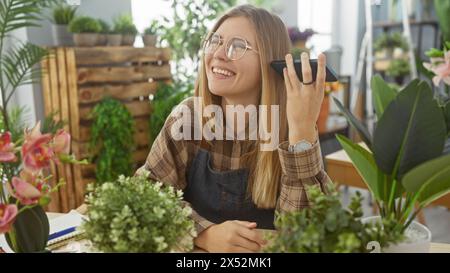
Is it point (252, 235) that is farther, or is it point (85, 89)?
point (85, 89)

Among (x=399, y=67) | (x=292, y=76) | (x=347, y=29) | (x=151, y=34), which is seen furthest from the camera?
(x=347, y=29)

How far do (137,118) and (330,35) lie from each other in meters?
3.10

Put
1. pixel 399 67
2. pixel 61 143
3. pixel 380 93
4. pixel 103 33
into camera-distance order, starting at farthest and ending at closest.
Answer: pixel 399 67 < pixel 103 33 < pixel 380 93 < pixel 61 143

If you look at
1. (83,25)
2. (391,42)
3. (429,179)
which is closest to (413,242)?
(429,179)

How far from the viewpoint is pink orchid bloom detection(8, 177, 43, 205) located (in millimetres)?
583

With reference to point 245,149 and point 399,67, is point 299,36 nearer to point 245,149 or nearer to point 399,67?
point 245,149

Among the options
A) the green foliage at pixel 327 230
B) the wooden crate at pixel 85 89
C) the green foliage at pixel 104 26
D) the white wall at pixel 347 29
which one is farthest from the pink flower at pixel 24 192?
the white wall at pixel 347 29

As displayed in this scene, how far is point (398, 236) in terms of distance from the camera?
561 millimetres

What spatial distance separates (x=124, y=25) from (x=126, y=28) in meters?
0.02

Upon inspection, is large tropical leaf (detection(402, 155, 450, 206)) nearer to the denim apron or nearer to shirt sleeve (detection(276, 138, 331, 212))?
shirt sleeve (detection(276, 138, 331, 212))

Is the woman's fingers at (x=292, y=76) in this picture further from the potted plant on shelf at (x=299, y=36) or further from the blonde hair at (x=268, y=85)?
the potted plant on shelf at (x=299, y=36)

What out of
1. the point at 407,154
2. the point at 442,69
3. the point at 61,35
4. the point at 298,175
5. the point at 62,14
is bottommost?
the point at 298,175

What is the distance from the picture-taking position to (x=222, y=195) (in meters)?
1.07
